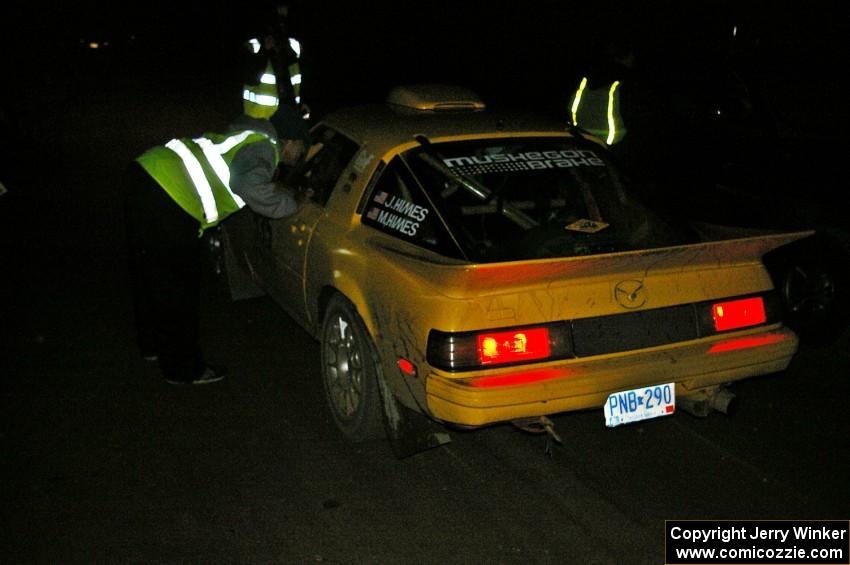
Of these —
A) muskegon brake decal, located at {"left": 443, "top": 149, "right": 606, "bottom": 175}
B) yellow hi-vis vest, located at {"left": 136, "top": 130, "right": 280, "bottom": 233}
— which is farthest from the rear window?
yellow hi-vis vest, located at {"left": 136, "top": 130, "right": 280, "bottom": 233}

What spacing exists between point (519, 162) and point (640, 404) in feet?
4.70

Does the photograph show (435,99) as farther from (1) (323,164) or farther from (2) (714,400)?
(2) (714,400)

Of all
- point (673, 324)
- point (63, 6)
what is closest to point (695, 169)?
point (673, 324)

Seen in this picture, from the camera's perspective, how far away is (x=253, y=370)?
5.82 metres

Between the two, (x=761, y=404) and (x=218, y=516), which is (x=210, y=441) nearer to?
(x=218, y=516)

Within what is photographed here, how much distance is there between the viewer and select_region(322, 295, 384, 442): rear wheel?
4480mm

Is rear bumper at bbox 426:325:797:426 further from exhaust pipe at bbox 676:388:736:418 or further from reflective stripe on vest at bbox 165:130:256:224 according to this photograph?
reflective stripe on vest at bbox 165:130:256:224

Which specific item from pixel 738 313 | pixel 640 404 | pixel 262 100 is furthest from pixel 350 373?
pixel 738 313

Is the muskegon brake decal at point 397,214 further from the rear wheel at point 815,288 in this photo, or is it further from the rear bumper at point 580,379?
the rear wheel at point 815,288

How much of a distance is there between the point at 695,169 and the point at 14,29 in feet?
107

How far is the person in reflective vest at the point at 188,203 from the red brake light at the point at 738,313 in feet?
7.89

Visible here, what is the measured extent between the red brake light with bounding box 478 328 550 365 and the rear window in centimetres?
60

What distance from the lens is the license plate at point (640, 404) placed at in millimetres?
3945

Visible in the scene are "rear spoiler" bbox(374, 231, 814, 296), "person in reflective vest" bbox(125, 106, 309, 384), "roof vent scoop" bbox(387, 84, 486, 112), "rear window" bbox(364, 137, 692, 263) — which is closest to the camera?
"rear spoiler" bbox(374, 231, 814, 296)
